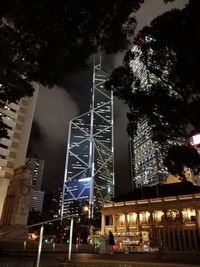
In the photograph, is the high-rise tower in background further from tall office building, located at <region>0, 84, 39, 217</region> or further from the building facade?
tall office building, located at <region>0, 84, 39, 217</region>

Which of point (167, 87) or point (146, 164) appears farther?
point (146, 164)

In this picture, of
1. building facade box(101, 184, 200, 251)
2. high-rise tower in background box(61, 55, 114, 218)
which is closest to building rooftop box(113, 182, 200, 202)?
building facade box(101, 184, 200, 251)

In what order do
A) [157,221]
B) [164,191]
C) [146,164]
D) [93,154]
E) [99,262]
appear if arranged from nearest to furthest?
[99,262] → [157,221] → [164,191] → [146,164] → [93,154]

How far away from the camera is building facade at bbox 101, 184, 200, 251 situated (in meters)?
58.8

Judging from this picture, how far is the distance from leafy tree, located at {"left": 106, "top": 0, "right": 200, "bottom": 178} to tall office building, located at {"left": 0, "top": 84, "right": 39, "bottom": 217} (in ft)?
133

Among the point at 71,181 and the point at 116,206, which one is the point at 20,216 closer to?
the point at 116,206

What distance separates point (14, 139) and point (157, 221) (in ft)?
128

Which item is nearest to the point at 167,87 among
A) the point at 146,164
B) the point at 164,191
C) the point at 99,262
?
the point at 99,262

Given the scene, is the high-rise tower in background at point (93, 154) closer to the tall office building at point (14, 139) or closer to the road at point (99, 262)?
the tall office building at point (14, 139)

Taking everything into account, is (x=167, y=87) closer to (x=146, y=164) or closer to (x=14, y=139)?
(x=14, y=139)

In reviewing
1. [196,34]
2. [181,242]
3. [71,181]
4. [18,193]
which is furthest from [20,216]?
[71,181]

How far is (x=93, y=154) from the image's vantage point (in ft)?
542

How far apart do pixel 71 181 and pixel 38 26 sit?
538 ft

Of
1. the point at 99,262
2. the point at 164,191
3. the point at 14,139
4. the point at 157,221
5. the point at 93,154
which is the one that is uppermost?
the point at 93,154
